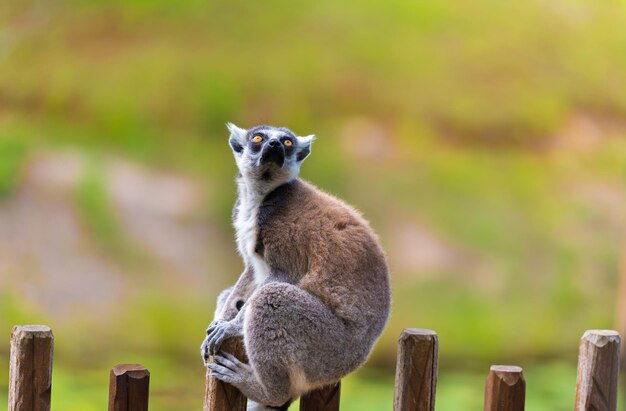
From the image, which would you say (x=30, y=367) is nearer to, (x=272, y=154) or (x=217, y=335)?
(x=217, y=335)

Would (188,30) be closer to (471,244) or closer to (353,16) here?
(353,16)

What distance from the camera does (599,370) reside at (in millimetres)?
1725

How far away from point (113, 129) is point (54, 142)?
28 centimetres

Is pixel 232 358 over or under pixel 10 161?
under

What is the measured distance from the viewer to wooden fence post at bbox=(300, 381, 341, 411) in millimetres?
1767

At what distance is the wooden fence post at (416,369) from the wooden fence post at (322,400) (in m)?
0.15

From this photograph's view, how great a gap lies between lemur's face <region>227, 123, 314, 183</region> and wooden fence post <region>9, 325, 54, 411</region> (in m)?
0.77

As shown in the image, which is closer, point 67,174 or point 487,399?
point 487,399

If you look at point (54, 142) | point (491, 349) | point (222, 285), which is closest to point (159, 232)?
point (222, 285)

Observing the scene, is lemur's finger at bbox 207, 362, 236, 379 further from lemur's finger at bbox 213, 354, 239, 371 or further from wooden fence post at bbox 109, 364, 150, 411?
wooden fence post at bbox 109, 364, 150, 411

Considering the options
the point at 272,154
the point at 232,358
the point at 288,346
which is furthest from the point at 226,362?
the point at 272,154

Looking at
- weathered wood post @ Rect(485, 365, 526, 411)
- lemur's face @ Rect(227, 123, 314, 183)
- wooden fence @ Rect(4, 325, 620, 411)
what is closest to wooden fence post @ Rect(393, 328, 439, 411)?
wooden fence @ Rect(4, 325, 620, 411)

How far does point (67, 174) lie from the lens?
405 centimetres

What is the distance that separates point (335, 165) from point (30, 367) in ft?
8.86
